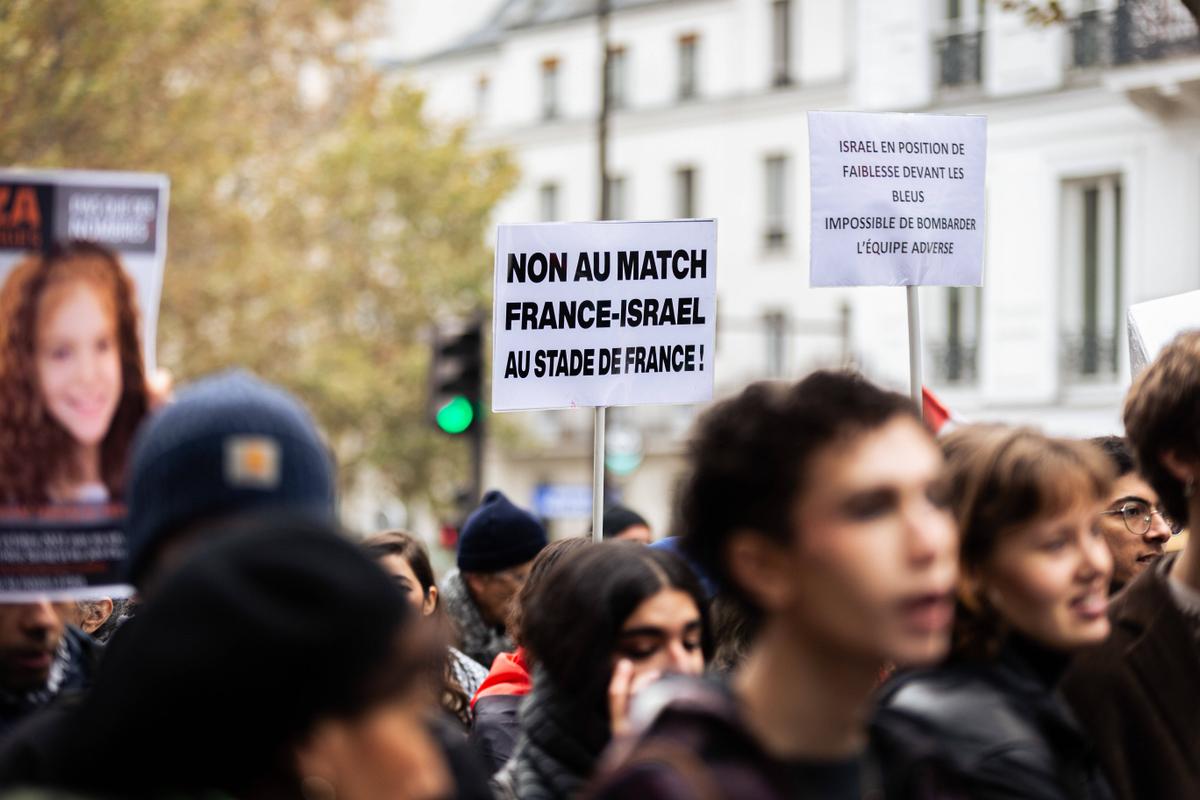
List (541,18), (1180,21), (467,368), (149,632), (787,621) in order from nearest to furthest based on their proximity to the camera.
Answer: (149,632), (787,621), (467,368), (1180,21), (541,18)

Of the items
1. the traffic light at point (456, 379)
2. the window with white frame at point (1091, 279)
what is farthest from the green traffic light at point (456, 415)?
the window with white frame at point (1091, 279)

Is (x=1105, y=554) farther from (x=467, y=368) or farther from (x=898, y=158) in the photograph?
(x=467, y=368)

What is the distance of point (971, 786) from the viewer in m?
3.00

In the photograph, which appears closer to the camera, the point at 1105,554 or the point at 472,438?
the point at 1105,554

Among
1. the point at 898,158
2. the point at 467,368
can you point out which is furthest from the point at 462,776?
the point at 467,368

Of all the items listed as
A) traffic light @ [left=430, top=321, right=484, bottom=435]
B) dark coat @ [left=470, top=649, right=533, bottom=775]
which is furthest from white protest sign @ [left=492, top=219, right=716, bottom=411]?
traffic light @ [left=430, top=321, right=484, bottom=435]

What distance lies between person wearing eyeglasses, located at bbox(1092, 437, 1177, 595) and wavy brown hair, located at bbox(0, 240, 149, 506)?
2.82 metres

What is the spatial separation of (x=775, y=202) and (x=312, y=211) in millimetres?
12244

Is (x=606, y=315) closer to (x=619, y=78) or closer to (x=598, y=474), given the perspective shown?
(x=598, y=474)

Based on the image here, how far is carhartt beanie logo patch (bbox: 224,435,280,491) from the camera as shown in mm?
2703

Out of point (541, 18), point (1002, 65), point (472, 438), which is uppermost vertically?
point (541, 18)

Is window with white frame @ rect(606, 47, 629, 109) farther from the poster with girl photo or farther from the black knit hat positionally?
the black knit hat

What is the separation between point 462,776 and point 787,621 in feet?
1.60

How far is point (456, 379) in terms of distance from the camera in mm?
15539
